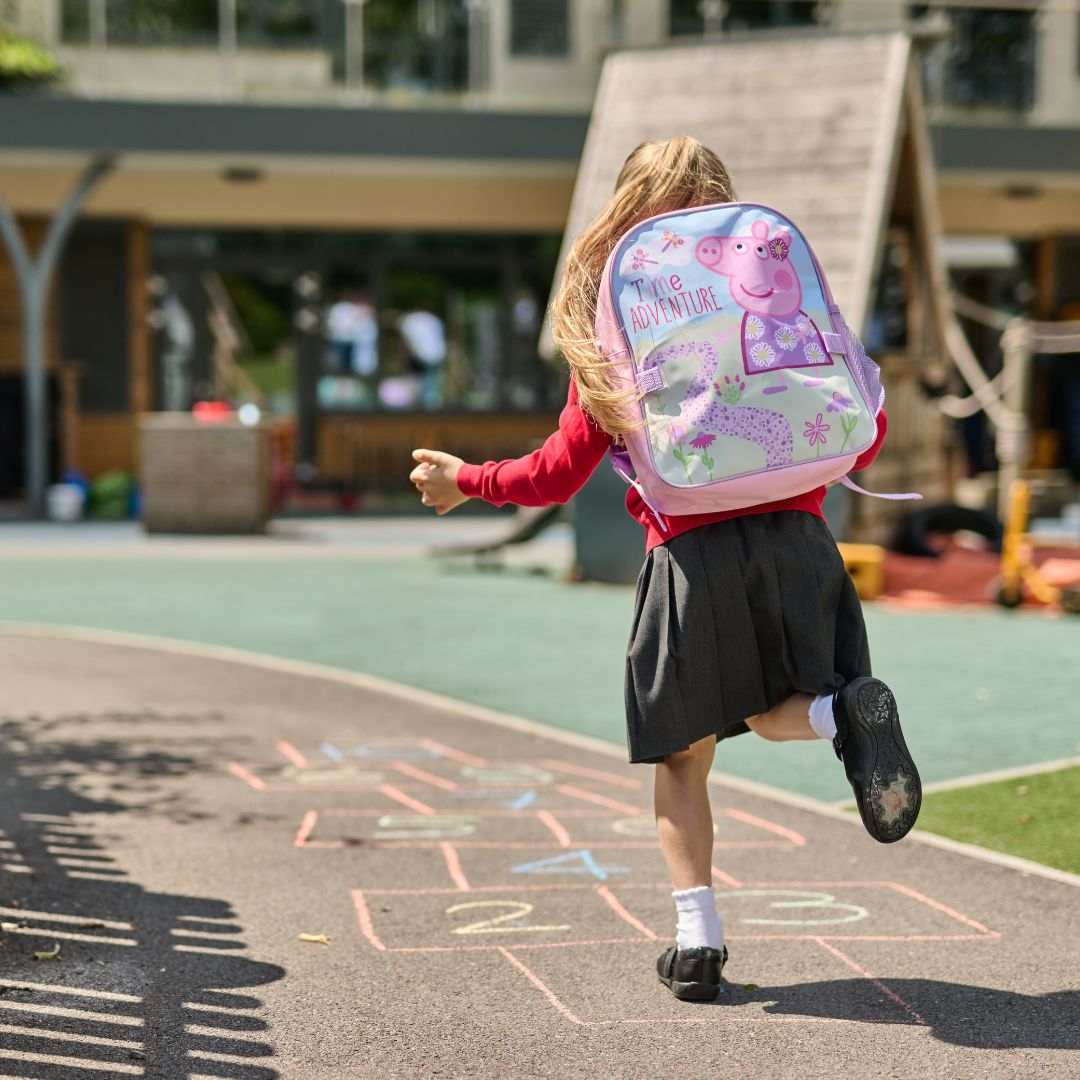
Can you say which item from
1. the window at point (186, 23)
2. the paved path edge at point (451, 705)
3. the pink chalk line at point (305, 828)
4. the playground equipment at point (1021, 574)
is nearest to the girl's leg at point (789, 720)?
the paved path edge at point (451, 705)

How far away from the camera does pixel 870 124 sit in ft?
39.3

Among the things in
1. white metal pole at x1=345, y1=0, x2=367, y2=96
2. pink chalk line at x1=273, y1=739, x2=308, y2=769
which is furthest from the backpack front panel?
white metal pole at x1=345, y1=0, x2=367, y2=96

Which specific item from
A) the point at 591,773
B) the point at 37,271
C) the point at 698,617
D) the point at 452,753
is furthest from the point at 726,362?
the point at 37,271

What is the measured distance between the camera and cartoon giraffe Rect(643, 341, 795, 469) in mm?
3381

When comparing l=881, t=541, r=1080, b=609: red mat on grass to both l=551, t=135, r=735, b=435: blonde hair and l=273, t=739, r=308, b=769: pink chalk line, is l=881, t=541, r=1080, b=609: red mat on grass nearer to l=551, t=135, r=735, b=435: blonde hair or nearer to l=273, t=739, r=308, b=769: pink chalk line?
l=273, t=739, r=308, b=769: pink chalk line

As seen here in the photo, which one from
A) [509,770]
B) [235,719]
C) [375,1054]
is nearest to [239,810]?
[509,770]

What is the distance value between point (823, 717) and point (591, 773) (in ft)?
8.60

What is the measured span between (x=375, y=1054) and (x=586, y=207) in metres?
Result: 9.59

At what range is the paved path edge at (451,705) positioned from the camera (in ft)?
15.4

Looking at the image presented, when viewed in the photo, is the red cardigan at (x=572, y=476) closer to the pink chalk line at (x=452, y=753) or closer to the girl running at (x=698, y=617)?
the girl running at (x=698, y=617)

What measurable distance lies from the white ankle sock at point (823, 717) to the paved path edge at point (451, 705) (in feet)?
4.46

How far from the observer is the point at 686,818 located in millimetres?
3549

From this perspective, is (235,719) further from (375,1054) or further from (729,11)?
(729,11)

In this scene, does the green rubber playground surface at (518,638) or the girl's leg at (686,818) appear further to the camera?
the green rubber playground surface at (518,638)
